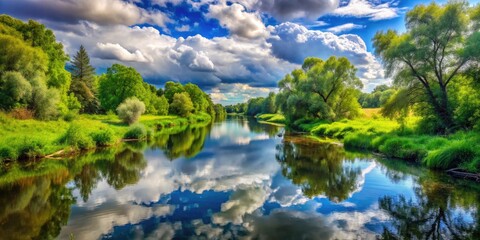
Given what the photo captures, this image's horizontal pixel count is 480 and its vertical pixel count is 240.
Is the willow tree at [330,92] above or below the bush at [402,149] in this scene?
above

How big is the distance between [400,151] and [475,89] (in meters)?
6.15

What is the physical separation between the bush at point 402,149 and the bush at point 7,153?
26088 mm

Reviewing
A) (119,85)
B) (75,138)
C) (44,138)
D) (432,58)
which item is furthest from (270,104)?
(44,138)

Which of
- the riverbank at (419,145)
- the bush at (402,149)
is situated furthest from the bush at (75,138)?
the bush at (402,149)

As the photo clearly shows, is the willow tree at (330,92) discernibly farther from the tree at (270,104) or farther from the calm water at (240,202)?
the tree at (270,104)

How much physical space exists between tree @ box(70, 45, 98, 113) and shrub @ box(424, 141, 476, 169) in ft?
176

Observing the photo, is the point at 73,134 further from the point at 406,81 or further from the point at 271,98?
the point at 271,98

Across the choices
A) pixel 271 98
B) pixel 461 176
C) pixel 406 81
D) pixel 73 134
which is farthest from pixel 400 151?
pixel 271 98

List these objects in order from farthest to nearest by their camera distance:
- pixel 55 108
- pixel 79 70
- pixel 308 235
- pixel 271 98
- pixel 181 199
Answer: pixel 271 98 < pixel 79 70 < pixel 55 108 < pixel 181 199 < pixel 308 235

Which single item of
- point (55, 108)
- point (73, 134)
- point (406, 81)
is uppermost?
point (406, 81)

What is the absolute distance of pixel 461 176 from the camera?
14.8 metres

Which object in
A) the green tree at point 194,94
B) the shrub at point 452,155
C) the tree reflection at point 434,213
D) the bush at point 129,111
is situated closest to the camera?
the tree reflection at point 434,213

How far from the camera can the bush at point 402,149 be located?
19513 millimetres

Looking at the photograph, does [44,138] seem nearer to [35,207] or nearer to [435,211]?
[35,207]
